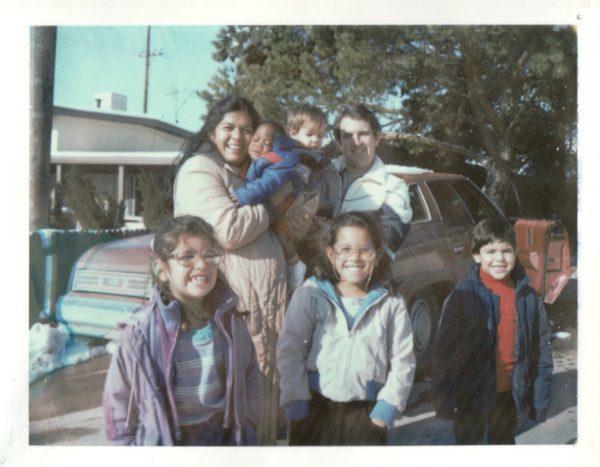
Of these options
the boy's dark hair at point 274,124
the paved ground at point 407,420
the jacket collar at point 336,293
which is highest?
the boy's dark hair at point 274,124

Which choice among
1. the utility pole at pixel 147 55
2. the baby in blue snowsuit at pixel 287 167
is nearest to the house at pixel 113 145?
the utility pole at pixel 147 55

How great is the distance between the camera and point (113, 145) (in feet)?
12.8

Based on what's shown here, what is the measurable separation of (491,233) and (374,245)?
2.33ft

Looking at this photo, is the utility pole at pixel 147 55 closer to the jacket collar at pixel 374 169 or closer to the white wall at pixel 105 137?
the white wall at pixel 105 137

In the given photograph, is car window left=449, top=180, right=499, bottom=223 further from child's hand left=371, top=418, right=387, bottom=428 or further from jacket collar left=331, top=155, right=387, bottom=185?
child's hand left=371, top=418, right=387, bottom=428

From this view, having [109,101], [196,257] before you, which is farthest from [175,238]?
[109,101]

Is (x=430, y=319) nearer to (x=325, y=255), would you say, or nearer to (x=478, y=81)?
(x=325, y=255)

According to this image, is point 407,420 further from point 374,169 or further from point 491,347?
point 374,169

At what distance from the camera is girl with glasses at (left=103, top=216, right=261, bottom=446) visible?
3760mm

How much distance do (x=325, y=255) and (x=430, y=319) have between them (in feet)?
2.35

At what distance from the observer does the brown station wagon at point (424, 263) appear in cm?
387

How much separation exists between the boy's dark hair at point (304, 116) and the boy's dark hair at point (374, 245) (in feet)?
1.79

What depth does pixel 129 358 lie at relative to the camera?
3.78 meters
